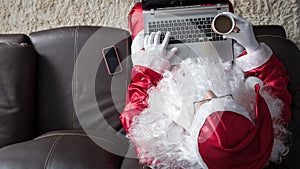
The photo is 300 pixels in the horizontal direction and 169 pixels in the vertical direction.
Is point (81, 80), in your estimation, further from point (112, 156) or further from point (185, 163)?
point (185, 163)

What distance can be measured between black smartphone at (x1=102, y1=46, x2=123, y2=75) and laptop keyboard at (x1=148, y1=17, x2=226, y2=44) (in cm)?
28

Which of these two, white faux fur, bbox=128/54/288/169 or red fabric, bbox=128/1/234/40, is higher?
red fabric, bbox=128/1/234/40

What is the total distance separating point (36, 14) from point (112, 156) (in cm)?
99

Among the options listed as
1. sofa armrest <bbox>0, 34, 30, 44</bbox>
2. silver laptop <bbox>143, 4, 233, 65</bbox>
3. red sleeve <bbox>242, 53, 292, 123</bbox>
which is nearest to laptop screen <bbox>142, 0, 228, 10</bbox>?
silver laptop <bbox>143, 4, 233, 65</bbox>

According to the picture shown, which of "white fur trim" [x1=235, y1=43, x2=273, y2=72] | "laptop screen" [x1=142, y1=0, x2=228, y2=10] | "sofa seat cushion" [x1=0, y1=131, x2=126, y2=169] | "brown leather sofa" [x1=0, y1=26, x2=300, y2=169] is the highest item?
"laptop screen" [x1=142, y1=0, x2=228, y2=10]

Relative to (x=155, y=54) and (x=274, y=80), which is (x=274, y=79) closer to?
(x=274, y=80)

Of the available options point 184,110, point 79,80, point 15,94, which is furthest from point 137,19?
point 15,94

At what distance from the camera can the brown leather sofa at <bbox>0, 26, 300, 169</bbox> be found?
1.75 meters

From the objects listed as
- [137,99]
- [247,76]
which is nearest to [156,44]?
[137,99]

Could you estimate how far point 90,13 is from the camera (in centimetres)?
211

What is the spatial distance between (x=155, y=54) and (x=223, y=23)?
0.27 m

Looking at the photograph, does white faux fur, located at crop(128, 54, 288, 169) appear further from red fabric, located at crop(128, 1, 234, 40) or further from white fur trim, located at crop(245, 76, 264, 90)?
red fabric, located at crop(128, 1, 234, 40)

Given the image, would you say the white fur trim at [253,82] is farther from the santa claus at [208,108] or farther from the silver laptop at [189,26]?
the silver laptop at [189,26]

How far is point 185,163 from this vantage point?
49.2 inches
